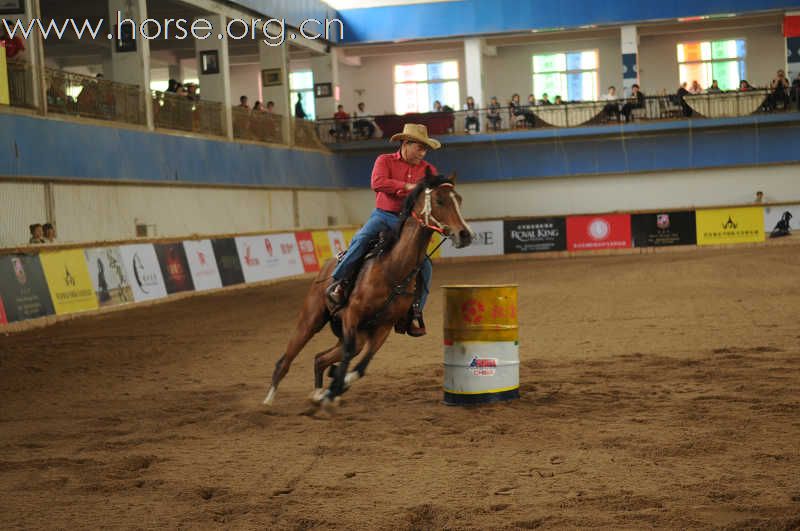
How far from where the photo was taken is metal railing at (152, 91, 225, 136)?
2916 cm

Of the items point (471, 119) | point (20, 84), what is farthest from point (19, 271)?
point (471, 119)

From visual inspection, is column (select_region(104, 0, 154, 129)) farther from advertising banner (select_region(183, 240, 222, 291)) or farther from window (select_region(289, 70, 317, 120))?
window (select_region(289, 70, 317, 120))

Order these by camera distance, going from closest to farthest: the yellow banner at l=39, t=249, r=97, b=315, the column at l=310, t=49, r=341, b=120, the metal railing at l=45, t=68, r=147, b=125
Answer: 1. the yellow banner at l=39, t=249, r=97, b=315
2. the metal railing at l=45, t=68, r=147, b=125
3. the column at l=310, t=49, r=341, b=120

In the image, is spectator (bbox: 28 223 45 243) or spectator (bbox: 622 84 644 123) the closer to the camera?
spectator (bbox: 28 223 45 243)

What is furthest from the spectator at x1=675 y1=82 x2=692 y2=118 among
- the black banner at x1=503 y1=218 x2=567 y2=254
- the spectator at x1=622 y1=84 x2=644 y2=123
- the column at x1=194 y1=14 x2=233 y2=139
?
the column at x1=194 y1=14 x2=233 y2=139

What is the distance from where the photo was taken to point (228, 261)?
2672 cm

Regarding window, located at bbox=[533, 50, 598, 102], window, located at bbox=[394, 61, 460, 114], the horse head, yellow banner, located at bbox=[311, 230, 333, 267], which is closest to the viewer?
the horse head

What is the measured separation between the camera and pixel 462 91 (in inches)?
1897

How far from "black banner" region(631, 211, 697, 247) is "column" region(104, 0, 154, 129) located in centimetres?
1745

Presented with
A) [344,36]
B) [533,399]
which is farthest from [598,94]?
[533,399]

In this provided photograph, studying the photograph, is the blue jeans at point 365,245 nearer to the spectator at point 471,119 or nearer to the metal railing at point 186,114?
the metal railing at point 186,114

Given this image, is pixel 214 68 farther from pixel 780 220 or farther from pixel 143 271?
pixel 780 220

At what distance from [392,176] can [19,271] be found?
11524 mm

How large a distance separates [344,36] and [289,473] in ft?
126
